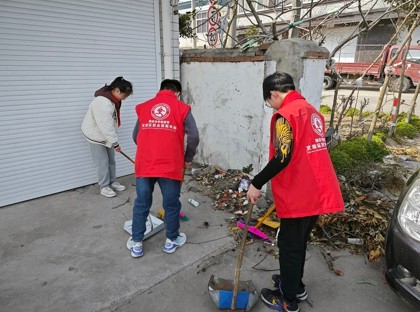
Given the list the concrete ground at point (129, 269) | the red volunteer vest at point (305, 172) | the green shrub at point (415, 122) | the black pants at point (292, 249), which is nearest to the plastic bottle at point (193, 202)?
the concrete ground at point (129, 269)

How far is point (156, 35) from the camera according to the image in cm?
466

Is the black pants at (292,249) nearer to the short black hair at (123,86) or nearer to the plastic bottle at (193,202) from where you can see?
the plastic bottle at (193,202)

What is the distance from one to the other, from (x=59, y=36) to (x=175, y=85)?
201cm

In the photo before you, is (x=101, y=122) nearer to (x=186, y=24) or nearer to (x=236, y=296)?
(x=236, y=296)

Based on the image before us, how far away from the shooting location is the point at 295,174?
199 centimetres

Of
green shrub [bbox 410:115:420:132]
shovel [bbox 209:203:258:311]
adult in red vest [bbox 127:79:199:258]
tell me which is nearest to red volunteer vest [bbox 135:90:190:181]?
adult in red vest [bbox 127:79:199:258]

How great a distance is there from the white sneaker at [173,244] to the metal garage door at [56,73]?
2092mm

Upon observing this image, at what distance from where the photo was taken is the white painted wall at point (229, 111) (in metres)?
4.04

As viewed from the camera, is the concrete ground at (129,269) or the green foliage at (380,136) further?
the green foliage at (380,136)

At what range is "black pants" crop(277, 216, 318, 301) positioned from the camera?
2.11 meters

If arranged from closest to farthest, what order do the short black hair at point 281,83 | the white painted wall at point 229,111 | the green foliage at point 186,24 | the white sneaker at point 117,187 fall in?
the short black hair at point 281,83, the white painted wall at point 229,111, the white sneaker at point 117,187, the green foliage at point 186,24

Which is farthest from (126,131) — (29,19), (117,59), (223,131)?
Result: (29,19)

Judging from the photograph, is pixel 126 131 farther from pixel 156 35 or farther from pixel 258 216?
pixel 258 216

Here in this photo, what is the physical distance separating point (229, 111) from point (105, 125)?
5.97ft
